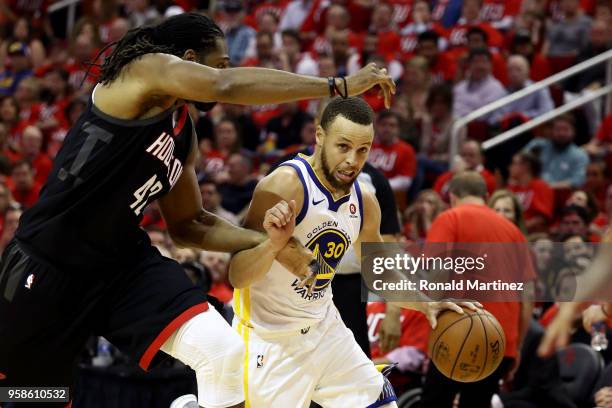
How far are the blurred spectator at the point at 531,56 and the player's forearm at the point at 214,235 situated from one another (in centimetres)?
822

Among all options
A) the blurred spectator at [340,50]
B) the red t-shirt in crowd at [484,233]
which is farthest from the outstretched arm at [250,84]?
the blurred spectator at [340,50]

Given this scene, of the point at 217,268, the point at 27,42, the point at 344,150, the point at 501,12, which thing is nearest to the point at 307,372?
the point at 344,150

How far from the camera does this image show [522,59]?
1179 cm

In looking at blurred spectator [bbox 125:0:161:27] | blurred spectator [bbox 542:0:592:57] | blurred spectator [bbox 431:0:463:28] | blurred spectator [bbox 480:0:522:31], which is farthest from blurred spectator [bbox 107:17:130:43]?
blurred spectator [bbox 542:0:592:57]

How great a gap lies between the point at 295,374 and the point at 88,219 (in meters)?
1.26

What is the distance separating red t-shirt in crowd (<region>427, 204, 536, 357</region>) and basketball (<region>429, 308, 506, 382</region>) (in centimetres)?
116

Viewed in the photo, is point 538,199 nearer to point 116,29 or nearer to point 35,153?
point 35,153

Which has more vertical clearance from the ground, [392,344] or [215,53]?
[215,53]

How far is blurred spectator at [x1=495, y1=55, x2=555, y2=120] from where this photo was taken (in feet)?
38.0

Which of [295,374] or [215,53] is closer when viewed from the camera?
[215,53]

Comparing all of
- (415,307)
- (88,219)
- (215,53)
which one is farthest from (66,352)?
(415,307)

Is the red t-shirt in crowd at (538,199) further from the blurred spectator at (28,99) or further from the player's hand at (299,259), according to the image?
the blurred spectator at (28,99)

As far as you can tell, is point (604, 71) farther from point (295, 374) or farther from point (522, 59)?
point (295, 374)

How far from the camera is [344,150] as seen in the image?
4.82m
